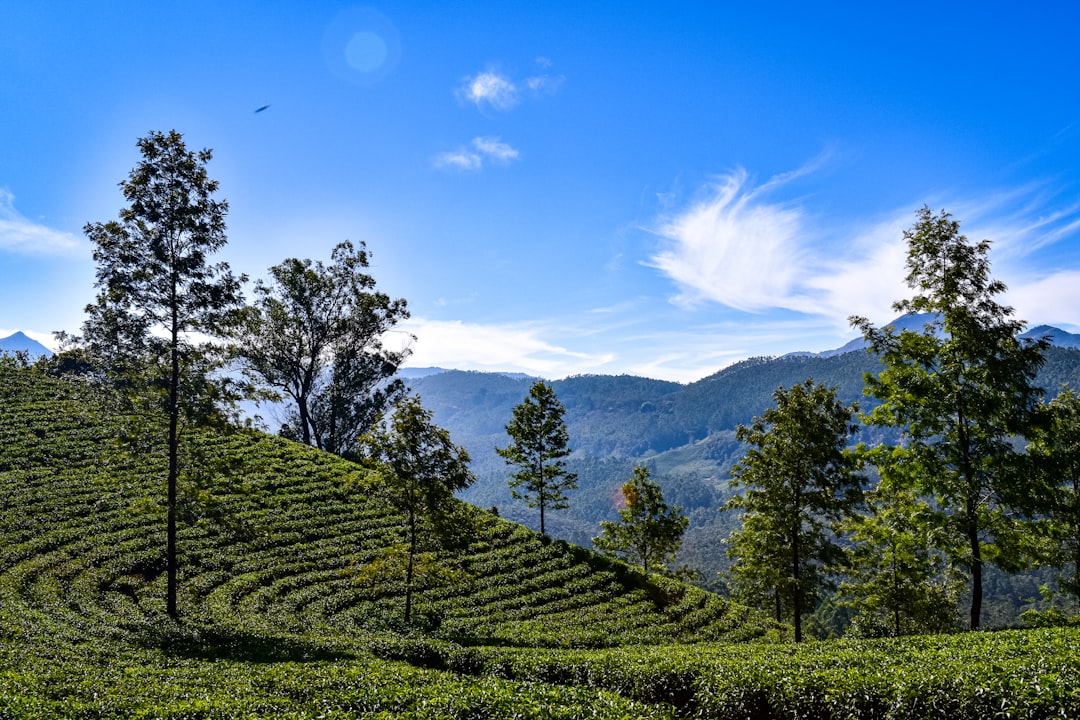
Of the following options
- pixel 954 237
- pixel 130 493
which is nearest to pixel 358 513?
pixel 130 493

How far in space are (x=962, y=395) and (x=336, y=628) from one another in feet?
77.6

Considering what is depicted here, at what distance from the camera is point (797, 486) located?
21562 mm

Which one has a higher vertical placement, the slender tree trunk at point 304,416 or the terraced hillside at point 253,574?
the slender tree trunk at point 304,416

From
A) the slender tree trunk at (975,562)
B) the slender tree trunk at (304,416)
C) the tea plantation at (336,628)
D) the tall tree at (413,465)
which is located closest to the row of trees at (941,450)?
the slender tree trunk at (975,562)

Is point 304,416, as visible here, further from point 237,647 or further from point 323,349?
point 237,647

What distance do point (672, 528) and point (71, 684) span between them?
43.9 m

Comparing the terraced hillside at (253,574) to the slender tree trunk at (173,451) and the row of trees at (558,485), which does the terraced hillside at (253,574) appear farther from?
the row of trees at (558,485)

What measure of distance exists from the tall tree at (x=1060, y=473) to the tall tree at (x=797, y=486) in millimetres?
5343

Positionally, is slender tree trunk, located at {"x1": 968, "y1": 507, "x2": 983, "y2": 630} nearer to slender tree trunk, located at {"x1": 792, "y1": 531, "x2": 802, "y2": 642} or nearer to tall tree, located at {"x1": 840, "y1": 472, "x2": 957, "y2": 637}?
tall tree, located at {"x1": 840, "y1": 472, "x2": 957, "y2": 637}

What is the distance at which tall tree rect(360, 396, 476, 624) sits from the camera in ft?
72.4

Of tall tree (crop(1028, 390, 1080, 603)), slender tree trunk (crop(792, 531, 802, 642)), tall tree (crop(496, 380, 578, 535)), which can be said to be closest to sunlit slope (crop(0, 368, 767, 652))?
tall tree (crop(496, 380, 578, 535))

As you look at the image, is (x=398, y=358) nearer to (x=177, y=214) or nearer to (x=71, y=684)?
(x=177, y=214)

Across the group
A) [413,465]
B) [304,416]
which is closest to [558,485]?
[413,465]

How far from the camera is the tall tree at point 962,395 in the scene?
655 inches
